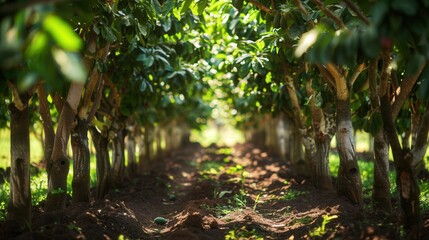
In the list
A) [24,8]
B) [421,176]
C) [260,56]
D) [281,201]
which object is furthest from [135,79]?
[421,176]

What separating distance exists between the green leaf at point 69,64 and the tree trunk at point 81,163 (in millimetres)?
4485

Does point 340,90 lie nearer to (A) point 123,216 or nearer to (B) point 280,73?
(B) point 280,73

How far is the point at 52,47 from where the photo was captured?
3012 mm

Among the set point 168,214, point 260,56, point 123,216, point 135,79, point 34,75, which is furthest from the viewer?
point 135,79

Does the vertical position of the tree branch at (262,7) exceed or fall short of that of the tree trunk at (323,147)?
it exceeds it

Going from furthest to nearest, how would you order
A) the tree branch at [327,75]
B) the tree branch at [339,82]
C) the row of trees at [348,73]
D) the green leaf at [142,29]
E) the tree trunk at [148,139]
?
the tree trunk at [148,139], the tree branch at [327,75], the tree branch at [339,82], the green leaf at [142,29], the row of trees at [348,73]

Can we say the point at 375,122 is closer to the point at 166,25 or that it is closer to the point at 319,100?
the point at 319,100

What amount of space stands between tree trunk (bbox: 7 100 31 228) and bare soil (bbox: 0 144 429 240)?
23 centimetres

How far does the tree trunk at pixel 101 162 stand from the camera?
898 cm

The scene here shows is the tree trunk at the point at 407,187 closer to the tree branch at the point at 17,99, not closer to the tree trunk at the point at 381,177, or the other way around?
the tree trunk at the point at 381,177

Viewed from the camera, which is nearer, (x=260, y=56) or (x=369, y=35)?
Result: (x=369, y=35)

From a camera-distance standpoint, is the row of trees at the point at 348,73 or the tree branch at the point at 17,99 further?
the tree branch at the point at 17,99

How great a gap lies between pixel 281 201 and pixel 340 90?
261 centimetres

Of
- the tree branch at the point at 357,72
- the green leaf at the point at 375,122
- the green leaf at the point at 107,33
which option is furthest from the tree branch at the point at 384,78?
the green leaf at the point at 107,33
